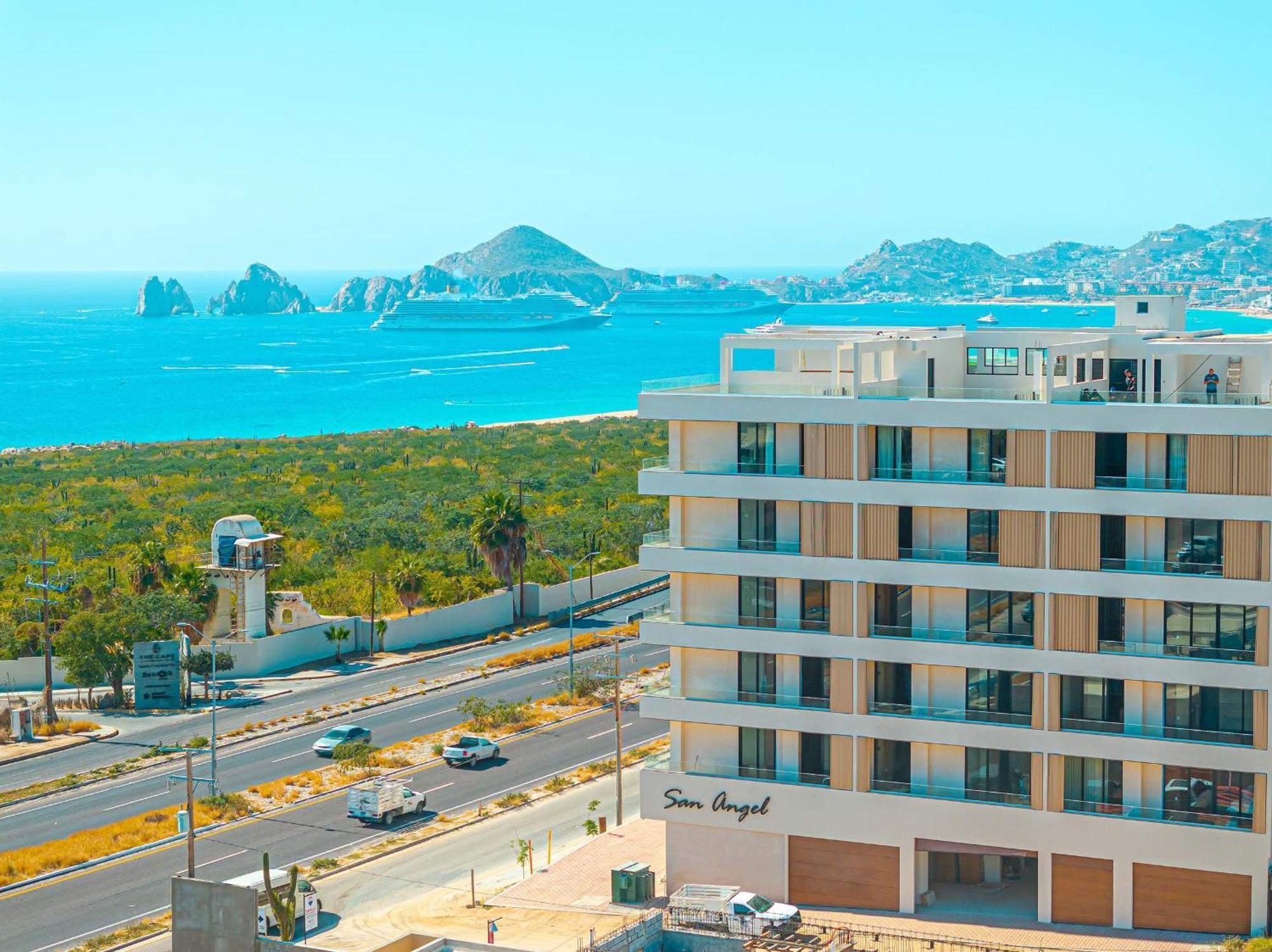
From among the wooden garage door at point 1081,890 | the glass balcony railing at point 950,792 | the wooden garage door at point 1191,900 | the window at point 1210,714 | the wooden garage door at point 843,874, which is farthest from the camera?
the wooden garage door at point 843,874

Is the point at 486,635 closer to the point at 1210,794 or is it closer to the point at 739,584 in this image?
the point at 739,584

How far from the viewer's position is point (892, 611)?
45.9 metres

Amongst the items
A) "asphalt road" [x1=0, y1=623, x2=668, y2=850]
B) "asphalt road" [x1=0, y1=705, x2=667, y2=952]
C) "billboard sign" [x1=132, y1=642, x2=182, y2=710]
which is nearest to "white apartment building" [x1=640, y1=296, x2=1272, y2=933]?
"asphalt road" [x1=0, y1=705, x2=667, y2=952]

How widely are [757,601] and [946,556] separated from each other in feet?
18.6

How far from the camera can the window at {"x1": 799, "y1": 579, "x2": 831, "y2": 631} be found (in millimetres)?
46438

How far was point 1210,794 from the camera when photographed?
4288 centimetres

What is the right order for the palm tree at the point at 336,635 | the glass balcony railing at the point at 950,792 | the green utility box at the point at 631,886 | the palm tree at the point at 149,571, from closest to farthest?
the glass balcony railing at the point at 950,792 < the green utility box at the point at 631,886 < the palm tree at the point at 149,571 < the palm tree at the point at 336,635

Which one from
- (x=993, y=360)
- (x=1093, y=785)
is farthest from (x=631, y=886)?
(x=993, y=360)

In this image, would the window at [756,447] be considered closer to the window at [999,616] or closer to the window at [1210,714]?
the window at [999,616]

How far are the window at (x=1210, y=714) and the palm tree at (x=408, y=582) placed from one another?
5348cm

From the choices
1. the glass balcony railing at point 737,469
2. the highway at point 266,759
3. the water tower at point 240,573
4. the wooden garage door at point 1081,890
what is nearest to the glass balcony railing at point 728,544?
the glass balcony railing at point 737,469

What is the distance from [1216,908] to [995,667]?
832 cm

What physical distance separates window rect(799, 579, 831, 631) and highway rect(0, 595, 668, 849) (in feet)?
87.0

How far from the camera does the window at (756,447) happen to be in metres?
47.1
